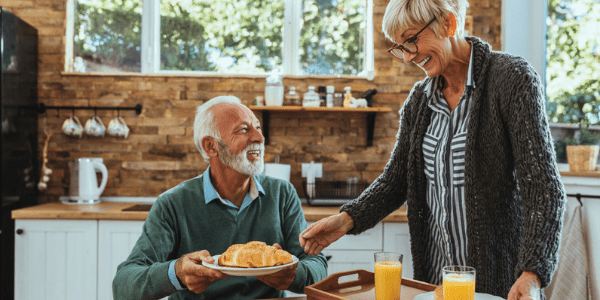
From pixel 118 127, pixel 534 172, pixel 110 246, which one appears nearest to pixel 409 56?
pixel 534 172

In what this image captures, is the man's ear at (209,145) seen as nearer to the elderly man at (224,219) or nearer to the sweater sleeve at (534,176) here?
the elderly man at (224,219)

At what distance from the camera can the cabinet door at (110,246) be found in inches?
110

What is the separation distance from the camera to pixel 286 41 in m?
3.56

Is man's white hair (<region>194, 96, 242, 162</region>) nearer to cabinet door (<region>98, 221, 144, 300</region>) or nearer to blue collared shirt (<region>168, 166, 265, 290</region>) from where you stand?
blue collared shirt (<region>168, 166, 265, 290</region>)

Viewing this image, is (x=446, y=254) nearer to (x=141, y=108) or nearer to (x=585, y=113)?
(x=585, y=113)

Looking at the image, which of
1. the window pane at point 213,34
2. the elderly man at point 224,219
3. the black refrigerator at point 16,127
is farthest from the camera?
the window pane at point 213,34

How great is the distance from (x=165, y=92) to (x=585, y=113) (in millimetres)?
2727

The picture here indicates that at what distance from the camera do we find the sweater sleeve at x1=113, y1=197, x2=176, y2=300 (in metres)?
1.40

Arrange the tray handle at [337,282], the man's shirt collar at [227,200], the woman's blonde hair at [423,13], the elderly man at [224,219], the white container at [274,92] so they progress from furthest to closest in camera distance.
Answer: the white container at [274,92], the man's shirt collar at [227,200], the elderly man at [224,219], the woman's blonde hair at [423,13], the tray handle at [337,282]

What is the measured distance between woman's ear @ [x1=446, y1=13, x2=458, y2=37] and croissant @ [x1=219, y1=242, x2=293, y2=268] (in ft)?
2.63

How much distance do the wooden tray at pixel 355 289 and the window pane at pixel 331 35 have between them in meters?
2.37

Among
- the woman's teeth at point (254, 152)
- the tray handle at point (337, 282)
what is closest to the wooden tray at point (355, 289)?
the tray handle at point (337, 282)

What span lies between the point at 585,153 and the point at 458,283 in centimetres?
209

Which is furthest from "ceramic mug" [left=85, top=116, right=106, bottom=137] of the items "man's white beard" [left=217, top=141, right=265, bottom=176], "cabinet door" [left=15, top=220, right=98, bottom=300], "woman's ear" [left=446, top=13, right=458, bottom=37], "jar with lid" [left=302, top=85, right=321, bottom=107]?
"woman's ear" [left=446, top=13, right=458, bottom=37]
